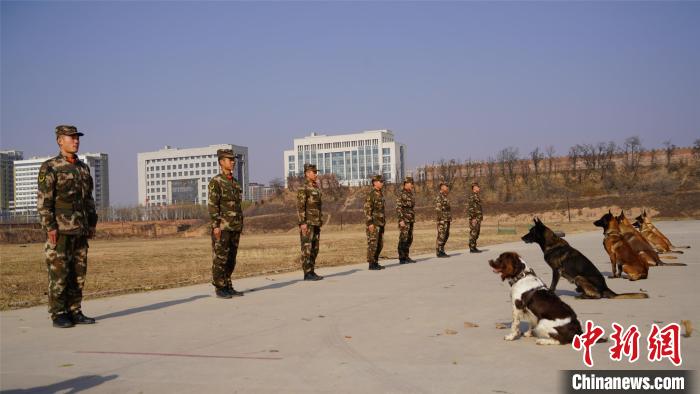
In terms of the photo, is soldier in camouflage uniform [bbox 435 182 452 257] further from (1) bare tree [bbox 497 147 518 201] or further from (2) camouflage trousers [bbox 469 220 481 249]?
(1) bare tree [bbox 497 147 518 201]

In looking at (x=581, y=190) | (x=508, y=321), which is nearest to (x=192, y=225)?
(x=581, y=190)

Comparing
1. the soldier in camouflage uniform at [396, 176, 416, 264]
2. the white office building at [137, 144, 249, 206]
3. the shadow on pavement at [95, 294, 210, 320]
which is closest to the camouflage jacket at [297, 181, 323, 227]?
the shadow on pavement at [95, 294, 210, 320]

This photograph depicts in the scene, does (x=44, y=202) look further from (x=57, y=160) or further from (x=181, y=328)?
(x=181, y=328)

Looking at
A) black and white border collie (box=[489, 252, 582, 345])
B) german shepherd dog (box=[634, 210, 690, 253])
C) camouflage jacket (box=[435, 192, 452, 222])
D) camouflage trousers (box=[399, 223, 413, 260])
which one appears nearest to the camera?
black and white border collie (box=[489, 252, 582, 345])

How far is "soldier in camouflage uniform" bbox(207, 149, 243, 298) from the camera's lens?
426 inches

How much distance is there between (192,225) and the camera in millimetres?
86938

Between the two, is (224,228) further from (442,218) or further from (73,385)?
(442,218)

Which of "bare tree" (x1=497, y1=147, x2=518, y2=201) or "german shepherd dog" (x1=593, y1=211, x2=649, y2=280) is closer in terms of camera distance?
"german shepherd dog" (x1=593, y1=211, x2=649, y2=280)

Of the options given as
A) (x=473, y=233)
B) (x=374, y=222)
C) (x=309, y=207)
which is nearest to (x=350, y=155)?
(x=473, y=233)

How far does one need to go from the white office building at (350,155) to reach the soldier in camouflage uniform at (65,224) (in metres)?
144

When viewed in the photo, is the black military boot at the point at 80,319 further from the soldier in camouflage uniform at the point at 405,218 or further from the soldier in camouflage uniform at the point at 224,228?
the soldier in camouflage uniform at the point at 405,218

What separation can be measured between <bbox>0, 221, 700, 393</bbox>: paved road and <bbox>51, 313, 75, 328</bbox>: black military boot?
4.0 inches

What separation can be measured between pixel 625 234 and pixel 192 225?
79.5 m

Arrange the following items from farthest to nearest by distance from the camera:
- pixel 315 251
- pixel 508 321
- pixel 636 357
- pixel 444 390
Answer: pixel 315 251 < pixel 508 321 < pixel 636 357 < pixel 444 390
